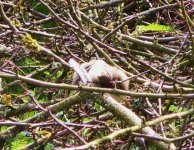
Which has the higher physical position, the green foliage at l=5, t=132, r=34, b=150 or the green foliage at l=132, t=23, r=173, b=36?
the green foliage at l=132, t=23, r=173, b=36

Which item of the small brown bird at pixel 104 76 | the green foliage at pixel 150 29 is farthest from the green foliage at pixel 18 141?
the green foliage at pixel 150 29

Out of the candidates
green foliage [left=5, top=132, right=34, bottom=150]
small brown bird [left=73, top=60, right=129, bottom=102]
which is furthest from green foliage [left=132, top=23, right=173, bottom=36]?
green foliage [left=5, top=132, right=34, bottom=150]

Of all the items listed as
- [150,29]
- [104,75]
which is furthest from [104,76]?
[150,29]

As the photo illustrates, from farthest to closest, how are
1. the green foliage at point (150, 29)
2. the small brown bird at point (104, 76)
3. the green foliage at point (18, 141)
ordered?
the green foliage at point (150, 29) → the green foliage at point (18, 141) → the small brown bird at point (104, 76)

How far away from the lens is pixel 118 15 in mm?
3365

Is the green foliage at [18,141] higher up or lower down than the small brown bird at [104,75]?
lower down

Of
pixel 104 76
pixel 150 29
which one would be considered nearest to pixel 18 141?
pixel 104 76

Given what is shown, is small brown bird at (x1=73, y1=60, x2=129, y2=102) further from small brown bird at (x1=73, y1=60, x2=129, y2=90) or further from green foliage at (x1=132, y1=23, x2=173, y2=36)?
green foliage at (x1=132, y1=23, x2=173, y2=36)

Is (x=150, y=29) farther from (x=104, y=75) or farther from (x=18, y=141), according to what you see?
(x=18, y=141)

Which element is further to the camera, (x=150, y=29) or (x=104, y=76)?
(x=150, y=29)

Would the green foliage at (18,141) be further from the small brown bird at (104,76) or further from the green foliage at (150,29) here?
the green foliage at (150,29)

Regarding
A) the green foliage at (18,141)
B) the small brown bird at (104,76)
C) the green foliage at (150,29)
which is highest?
the green foliage at (150,29)

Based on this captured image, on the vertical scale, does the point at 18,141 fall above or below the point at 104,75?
below

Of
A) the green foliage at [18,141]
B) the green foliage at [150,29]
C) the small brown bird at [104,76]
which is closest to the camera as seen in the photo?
the small brown bird at [104,76]
